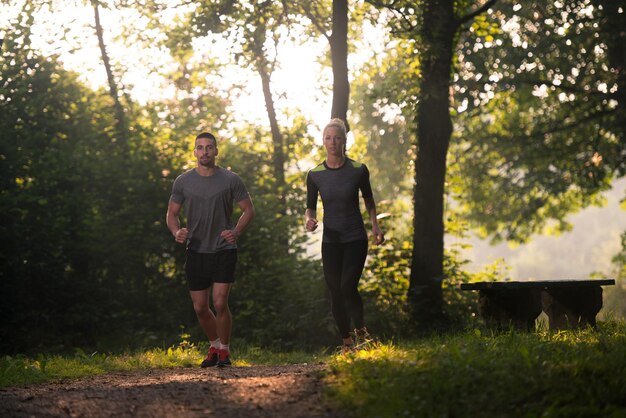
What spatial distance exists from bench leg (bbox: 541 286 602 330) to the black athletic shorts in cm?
424

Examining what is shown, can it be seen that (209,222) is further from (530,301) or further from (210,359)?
(530,301)

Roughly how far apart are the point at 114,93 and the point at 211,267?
11.5 meters

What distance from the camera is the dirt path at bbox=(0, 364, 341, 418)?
22.0 feet

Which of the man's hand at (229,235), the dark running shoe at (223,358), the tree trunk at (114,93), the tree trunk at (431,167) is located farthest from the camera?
the tree trunk at (114,93)

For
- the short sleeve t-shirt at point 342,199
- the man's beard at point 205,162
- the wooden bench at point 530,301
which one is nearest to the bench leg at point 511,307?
the wooden bench at point 530,301

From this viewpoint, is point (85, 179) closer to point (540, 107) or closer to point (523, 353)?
point (523, 353)

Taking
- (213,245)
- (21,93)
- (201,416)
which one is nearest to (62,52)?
(21,93)

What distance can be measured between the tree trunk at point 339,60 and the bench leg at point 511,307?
15.5 ft

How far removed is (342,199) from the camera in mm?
9352

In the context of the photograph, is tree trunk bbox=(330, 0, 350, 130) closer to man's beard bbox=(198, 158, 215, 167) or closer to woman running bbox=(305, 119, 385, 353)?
woman running bbox=(305, 119, 385, 353)

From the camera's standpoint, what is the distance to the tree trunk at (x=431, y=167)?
1571 centimetres

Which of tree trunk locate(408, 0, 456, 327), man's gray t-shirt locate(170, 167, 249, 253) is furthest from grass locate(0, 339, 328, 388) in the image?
tree trunk locate(408, 0, 456, 327)

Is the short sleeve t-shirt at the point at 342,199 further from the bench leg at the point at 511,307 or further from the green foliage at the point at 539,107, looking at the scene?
the green foliage at the point at 539,107

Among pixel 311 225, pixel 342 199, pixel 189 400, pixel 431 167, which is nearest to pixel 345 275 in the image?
pixel 311 225
